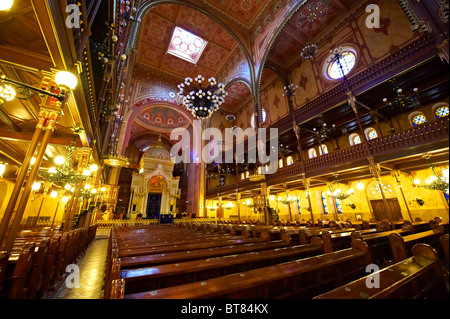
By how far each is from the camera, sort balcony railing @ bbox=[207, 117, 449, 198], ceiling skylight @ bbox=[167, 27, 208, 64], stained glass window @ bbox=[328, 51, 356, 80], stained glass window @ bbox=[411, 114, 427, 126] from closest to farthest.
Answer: balcony railing @ bbox=[207, 117, 449, 198], stained glass window @ bbox=[411, 114, 427, 126], stained glass window @ bbox=[328, 51, 356, 80], ceiling skylight @ bbox=[167, 27, 208, 64]

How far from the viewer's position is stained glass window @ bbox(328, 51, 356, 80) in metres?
11.1

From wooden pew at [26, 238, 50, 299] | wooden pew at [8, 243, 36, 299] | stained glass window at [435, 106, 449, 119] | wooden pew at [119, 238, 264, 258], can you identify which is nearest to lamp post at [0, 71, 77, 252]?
wooden pew at [26, 238, 50, 299]

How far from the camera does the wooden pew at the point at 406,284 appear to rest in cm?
118

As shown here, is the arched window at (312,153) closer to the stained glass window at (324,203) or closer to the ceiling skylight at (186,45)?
the stained glass window at (324,203)

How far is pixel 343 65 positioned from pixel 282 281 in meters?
14.1

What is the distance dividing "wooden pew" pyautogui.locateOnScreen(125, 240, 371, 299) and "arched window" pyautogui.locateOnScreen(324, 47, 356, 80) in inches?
472

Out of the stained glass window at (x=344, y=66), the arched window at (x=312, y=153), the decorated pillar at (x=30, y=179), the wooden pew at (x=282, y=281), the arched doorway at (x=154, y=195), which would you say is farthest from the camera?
the arched doorway at (x=154, y=195)

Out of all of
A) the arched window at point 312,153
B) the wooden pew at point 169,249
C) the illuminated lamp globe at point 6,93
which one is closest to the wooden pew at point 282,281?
the wooden pew at point 169,249

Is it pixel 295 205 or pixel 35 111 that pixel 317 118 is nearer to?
pixel 295 205

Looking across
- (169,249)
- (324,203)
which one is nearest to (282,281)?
(169,249)

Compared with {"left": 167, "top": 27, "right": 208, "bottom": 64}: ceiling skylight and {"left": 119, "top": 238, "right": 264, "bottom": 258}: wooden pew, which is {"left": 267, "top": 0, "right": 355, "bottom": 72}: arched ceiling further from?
{"left": 119, "top": 238, "right": 264, "bottom": 258}: wooden pew

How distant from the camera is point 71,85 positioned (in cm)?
264

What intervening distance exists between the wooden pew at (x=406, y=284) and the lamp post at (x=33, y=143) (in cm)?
388
